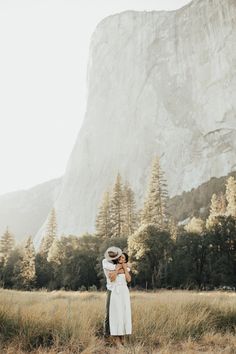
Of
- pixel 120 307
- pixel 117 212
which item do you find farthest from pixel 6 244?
pixel 120 307

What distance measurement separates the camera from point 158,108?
9188 centimetres

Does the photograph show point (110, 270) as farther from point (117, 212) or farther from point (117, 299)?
point (117, 212)

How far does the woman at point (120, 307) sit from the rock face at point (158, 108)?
6813 centimetres

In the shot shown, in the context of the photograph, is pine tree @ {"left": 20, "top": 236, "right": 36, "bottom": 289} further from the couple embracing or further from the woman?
the woman

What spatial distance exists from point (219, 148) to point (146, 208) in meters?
31.9

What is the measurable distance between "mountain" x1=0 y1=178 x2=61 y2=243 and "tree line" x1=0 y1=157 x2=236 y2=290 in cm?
9164

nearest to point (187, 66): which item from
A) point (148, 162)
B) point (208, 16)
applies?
point (208, 16)

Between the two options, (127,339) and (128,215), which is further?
(128,215)

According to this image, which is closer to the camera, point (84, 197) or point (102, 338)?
point (102, 338)

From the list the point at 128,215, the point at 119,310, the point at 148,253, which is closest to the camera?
the point at 119,310

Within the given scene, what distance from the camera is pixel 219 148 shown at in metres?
76.4

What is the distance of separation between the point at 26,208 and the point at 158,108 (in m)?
90.4

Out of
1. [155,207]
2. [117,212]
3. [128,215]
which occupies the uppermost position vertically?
[155,207]

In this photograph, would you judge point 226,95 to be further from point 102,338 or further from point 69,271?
point 102,338
